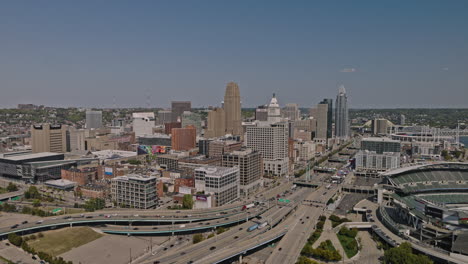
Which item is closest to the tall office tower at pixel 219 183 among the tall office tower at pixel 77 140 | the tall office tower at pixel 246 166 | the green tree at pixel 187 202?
the green tree at pixel 187 202

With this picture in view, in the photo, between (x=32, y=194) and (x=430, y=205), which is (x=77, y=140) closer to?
(x=32, y=194)

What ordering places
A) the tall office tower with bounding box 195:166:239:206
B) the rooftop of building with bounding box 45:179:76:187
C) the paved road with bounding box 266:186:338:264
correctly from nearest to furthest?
the paved road with bounding box 266:186:338:264
the tall office tower with bounding box 195:166:239:206
the rooftop of building with bounding box 45:179:76:187

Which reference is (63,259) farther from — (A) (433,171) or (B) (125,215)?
(A) (433,171)

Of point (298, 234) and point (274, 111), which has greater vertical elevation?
point (274, 111)

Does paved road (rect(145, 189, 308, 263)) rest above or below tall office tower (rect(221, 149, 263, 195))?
below

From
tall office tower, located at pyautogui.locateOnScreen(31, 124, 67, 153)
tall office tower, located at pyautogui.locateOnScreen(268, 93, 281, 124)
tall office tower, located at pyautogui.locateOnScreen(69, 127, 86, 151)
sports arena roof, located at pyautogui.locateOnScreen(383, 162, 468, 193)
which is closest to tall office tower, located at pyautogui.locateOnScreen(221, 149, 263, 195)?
sports arena roof, located at pyautogui.locateOnScreen(383, 162, 468, 193)

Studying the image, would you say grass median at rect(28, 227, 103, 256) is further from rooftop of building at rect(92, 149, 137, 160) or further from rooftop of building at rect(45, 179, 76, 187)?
rooftop of building at rect(92, 149, 137, 160)

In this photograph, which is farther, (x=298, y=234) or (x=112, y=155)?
(x=112, y=155)

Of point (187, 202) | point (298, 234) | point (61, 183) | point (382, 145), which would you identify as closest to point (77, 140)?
point (61, 183)
